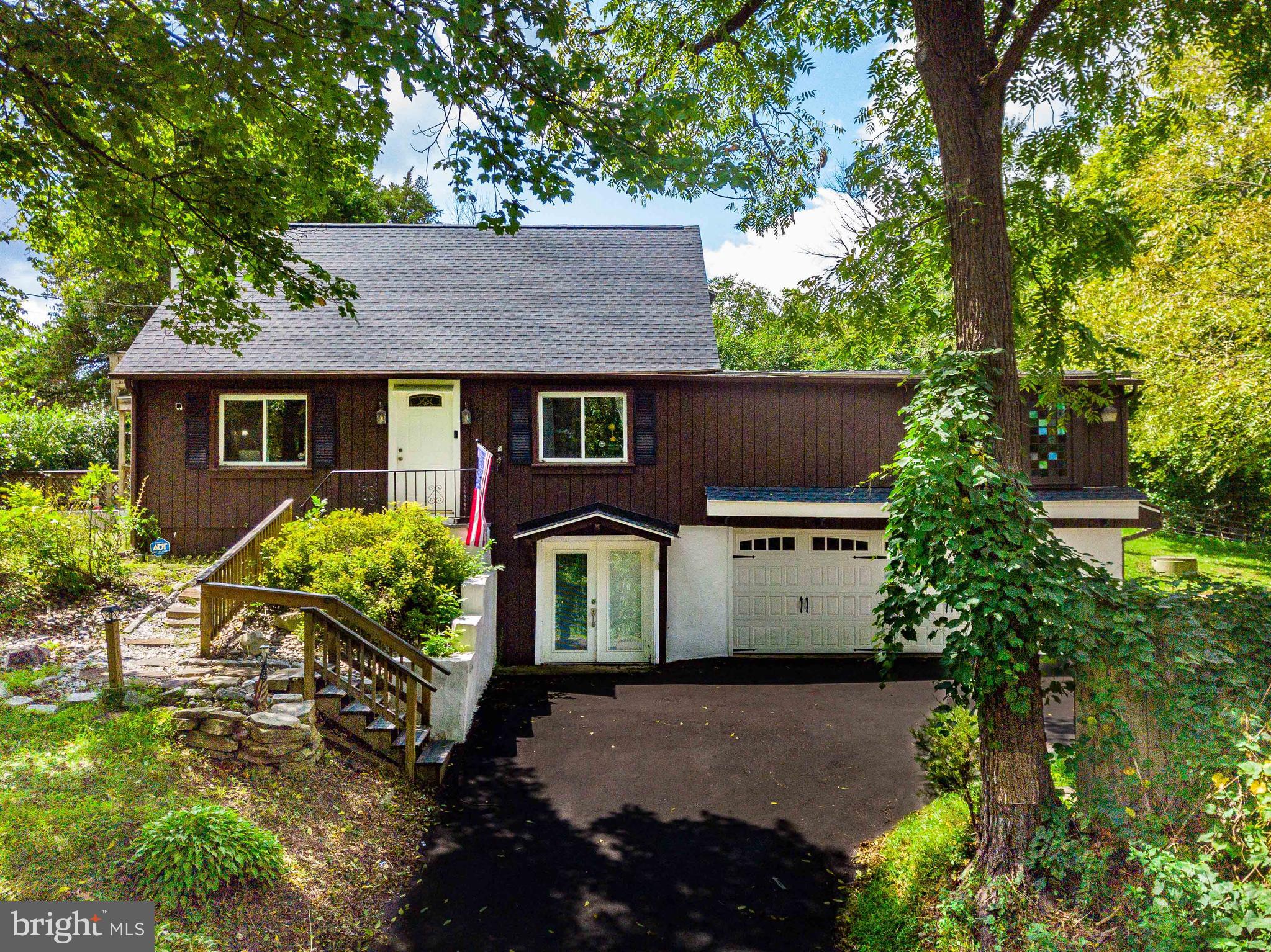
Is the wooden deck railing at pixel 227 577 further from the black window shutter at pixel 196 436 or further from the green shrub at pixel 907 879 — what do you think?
the green shrub at pixel 907 879

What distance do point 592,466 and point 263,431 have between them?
216 inches

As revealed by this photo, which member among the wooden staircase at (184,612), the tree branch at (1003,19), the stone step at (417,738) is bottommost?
the stone step at (417,738)

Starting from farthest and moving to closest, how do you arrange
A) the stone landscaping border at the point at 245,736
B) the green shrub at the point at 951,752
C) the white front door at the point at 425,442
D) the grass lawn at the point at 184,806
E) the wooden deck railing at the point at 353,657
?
1. the white front door at the point at 425,442
2. the wooden deck railing at the point at 353,657
3. the green shrub at the point at 951,752
4. the stone landscaping border at the point at 245,736
5. the grass lawn at the point at 184,806

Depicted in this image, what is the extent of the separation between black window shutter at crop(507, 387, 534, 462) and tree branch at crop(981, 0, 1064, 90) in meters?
7.61

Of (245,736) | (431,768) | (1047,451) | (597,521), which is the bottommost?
(431,768)

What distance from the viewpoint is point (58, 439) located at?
17812 mm

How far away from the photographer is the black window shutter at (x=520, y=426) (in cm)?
1073

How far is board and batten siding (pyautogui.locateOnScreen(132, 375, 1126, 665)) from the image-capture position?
1057cm

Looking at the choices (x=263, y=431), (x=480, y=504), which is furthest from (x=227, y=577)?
(x=263, y=431)

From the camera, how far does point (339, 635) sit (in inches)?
236

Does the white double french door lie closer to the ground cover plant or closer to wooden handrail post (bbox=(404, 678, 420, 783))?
wooden handrail post (bbox=(404, 678, 420, 783))

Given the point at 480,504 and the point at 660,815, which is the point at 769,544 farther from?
the point at 660,815

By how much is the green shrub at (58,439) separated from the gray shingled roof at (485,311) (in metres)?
9.16

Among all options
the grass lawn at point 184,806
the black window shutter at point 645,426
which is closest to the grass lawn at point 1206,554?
the black window shutter at point 645,426
